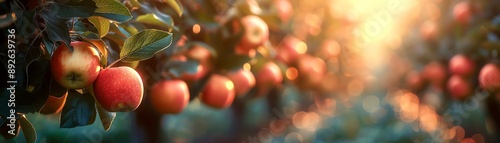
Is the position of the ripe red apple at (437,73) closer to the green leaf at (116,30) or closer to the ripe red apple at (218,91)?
the ripe red apple at (218,91)

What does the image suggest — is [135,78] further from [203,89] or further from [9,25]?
[203,89]

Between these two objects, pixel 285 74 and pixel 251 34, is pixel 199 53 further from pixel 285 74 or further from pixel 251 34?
pixel 285 74

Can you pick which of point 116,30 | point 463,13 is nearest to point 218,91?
point 116,30

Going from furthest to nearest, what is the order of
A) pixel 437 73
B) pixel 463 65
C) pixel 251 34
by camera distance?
pixel 437 73, pixel 463 65, pixel 251 34

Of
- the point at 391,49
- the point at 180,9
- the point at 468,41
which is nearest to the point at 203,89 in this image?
the point at 180,9

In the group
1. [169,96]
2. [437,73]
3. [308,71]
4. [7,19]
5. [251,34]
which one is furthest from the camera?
[437,73]
